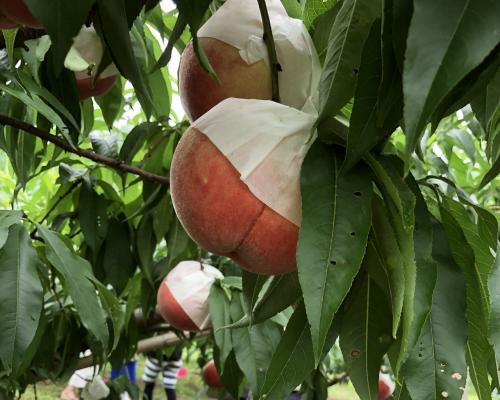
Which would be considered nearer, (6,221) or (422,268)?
(422,268)

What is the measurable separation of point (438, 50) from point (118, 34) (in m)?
0.20

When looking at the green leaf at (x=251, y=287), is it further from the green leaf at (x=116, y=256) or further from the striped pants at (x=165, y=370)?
the striped pants at (x=165, y=370)

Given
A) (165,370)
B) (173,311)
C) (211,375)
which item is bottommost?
(165,370)

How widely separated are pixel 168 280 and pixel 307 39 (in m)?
0.84

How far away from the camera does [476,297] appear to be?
555 mm

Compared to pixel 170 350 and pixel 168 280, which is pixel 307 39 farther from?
pixel 170 350

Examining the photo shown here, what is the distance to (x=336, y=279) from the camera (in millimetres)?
425

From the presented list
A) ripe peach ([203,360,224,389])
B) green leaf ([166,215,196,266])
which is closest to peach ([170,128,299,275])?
green leaf ([166,215,196,266])

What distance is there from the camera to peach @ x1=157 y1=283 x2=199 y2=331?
133 cm

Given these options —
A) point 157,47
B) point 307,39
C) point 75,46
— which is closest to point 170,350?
point 157,47

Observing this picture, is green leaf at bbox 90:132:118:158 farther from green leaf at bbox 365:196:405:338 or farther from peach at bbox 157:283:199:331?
green leaf at bbox 365:196:405:338

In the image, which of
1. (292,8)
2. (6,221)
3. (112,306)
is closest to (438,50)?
(292,8)

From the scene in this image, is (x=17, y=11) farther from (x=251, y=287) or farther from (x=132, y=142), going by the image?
(x=132, y=142)

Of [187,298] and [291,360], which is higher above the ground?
[291,360]
